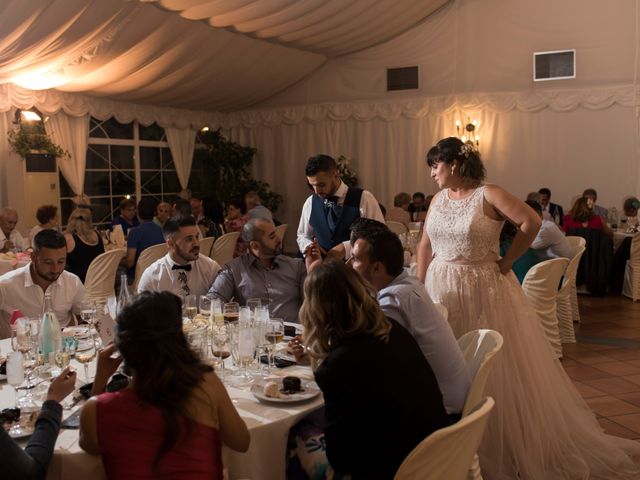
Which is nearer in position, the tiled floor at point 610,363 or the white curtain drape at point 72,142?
the tiled floor at point 610,363

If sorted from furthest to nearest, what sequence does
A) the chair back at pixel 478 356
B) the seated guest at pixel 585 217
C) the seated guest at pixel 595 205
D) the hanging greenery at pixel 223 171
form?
the hanging greenery at pixel 223 171
the seated guest at pixel 595 205
the seated guest at pixel 585 217
the chair back at pixel 478 356

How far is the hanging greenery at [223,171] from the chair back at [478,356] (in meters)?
10.3

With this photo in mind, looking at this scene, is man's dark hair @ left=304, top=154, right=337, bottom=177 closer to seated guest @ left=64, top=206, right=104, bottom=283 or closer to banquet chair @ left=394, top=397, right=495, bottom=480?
banquet chair @ left=394, top=397, right=495, bottom=480

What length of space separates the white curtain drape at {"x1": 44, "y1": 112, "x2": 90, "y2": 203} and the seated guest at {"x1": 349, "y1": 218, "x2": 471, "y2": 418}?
8403mm

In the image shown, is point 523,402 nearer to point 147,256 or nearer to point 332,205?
point 332,205

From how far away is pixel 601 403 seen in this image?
463 cm

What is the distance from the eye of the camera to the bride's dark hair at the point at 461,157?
3797 mm

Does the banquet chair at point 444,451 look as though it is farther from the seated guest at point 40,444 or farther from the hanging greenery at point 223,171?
the hanging greenery at point 223,171

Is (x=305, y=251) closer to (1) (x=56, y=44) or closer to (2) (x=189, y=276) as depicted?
(2) (x=189, y=276)

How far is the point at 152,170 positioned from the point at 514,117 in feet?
20.9

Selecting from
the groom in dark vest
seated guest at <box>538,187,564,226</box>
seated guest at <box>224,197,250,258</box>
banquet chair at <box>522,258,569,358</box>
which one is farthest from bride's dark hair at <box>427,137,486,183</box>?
seated guest at <box>538,187,564,226</box>

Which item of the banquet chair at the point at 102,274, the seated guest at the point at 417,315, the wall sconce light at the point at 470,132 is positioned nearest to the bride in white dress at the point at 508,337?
the seated guest at the point at 417,315

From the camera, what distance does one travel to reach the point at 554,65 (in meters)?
10.9

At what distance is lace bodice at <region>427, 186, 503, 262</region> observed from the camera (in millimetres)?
3768
